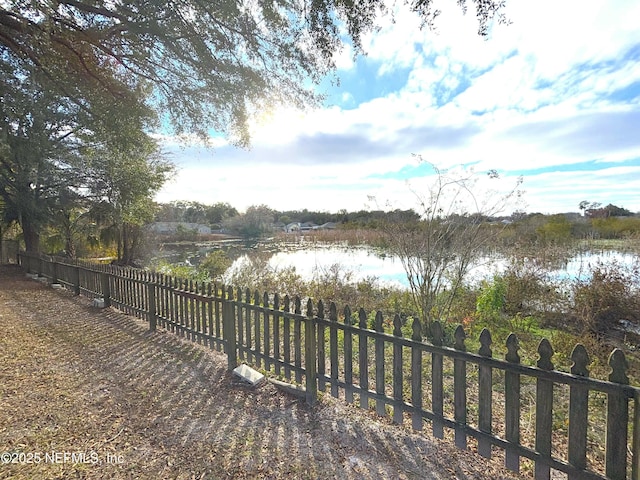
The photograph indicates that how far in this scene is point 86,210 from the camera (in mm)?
14672

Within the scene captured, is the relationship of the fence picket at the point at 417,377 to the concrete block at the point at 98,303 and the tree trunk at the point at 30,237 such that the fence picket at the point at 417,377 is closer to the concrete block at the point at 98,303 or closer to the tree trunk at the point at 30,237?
the concrete block at the point at 98,303

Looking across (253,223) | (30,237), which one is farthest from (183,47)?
(253,223)

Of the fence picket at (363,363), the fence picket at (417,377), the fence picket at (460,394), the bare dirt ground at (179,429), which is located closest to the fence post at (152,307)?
the bare dirt ground at (179,429)

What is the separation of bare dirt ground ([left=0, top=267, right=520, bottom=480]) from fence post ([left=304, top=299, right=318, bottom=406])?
11 cm

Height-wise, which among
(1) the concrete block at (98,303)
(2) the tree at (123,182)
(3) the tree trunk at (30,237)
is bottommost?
(1) the concrete block at (98,303)

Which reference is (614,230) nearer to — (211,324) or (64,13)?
(211,324)

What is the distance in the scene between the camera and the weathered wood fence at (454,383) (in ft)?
6.06

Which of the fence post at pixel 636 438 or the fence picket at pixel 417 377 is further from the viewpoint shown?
the fence picket at pixel 417 377

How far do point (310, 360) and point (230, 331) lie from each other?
4.03 feet

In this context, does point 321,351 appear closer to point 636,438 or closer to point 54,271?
point 636,438

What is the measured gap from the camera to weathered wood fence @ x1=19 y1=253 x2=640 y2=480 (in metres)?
1.85

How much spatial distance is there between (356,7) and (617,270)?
6624 mm

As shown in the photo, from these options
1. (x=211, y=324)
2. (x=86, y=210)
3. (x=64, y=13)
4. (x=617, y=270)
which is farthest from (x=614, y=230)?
(x=86, y=210)

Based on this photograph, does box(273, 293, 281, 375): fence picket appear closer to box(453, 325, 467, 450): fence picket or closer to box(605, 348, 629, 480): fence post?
box(453, 325, 467, 450): fence picket
